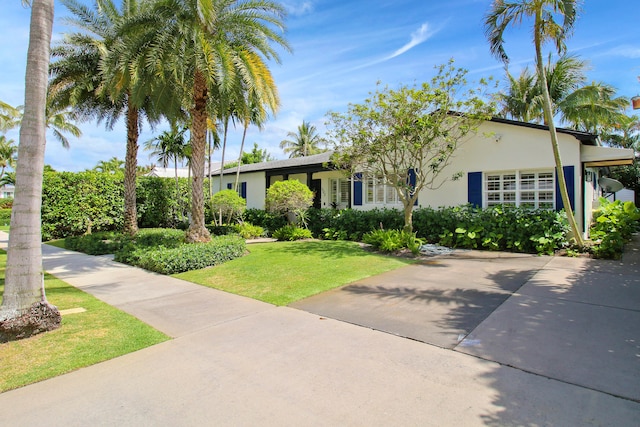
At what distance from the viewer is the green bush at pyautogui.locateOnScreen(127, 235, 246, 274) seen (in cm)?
909

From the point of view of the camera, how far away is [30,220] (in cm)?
473

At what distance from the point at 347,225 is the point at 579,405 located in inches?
483

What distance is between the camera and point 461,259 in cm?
980

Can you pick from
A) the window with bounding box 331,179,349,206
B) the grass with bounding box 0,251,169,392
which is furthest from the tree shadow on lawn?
the window with bounding box 331,179,349,206

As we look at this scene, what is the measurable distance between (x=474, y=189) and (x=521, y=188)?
1519mm

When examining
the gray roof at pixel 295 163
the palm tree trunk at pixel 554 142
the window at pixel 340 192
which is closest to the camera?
the palm tree trunk at pixel 554 142

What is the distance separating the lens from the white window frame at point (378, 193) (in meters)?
15.6

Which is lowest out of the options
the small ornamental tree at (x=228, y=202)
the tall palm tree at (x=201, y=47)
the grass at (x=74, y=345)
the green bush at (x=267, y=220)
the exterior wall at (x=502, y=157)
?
the grass at (x=74, y=345)

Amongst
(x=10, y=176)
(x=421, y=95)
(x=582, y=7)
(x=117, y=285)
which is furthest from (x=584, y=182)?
(x=10, y=176)

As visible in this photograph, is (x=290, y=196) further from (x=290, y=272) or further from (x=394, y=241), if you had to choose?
(x=290, y=272)

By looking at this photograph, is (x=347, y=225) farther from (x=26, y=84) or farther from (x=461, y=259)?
(x=26, y=84)

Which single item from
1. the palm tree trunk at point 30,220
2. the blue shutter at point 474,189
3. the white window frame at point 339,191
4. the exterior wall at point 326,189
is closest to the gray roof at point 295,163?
the exterior wall at point 326,189

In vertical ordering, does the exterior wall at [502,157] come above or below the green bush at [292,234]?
above

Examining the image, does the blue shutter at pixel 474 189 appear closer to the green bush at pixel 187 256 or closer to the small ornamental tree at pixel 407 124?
the small ornamental tree at pixel 407 124
